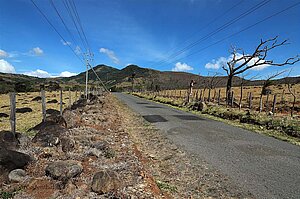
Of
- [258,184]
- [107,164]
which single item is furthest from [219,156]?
[107,164]

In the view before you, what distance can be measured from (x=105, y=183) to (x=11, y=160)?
2039mm

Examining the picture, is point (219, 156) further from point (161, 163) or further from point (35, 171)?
point (35, 171)

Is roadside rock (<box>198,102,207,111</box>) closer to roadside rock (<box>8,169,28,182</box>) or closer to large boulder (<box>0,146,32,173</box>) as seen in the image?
large boulder (<box>0,146,32,173</box>)

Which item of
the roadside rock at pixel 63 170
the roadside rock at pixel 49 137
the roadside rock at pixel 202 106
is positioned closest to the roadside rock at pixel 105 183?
the roadside rock at pixel 63 170

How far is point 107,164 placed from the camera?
4938 mm

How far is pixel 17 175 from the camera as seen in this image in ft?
12.9

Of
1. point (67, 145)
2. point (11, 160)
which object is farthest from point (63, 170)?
point (67, 145)

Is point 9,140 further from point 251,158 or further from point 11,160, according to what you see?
point 251,158

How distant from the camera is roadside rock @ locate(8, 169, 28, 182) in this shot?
384 centimetres

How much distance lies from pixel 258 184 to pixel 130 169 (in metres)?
2.66

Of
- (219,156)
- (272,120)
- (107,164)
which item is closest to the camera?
(107,164)

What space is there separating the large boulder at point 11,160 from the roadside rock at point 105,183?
175cm

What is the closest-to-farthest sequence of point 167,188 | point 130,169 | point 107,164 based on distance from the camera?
point 167,188 < point 130,169 < point 107,164

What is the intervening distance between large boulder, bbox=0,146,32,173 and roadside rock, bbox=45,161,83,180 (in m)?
0.64
